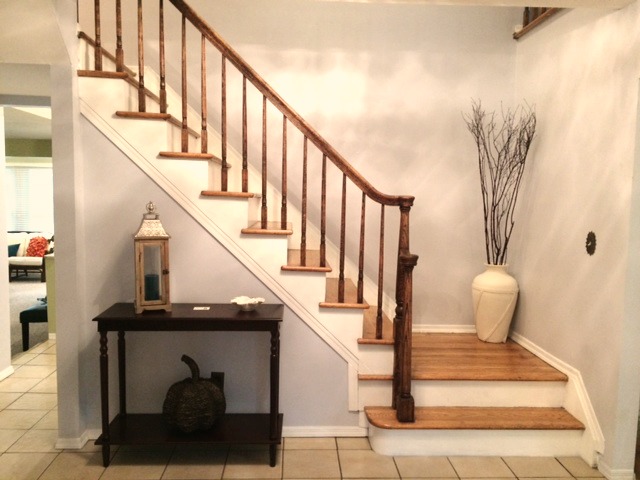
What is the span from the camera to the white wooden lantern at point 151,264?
9.02 ft

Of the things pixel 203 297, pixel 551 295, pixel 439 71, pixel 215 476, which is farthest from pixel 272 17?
pixel 215 476

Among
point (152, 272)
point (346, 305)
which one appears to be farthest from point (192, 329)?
point (346, 305)

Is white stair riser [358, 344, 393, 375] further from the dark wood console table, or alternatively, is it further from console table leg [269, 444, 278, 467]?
console table leg [269, 444, 278, 467]

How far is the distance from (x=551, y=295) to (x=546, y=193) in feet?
2.31

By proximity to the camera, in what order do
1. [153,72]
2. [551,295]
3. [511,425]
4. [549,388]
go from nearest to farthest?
[511,425], [549,388], [551,295], [153,72]

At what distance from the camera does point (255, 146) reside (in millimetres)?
3938

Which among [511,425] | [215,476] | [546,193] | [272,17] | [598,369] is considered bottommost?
[215,476]

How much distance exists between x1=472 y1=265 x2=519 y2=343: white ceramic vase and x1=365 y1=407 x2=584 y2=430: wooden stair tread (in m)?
0.77

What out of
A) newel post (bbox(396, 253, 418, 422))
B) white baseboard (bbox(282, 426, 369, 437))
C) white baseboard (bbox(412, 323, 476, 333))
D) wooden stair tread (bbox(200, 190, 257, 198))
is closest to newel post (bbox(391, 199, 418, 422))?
newel post (bbox(396, 253, 418, 422))

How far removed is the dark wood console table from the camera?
105 inches

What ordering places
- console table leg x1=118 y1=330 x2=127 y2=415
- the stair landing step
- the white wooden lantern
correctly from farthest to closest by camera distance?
console table leg x1=118 y1=330 x2=127 y2=415 → the stair landing step → the white wooden lantern

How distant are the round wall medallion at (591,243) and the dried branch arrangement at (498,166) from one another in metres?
0.81

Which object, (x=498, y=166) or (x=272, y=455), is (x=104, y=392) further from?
(x=498, y=166)

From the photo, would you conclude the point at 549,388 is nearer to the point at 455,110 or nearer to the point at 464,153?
the point at 464,153
